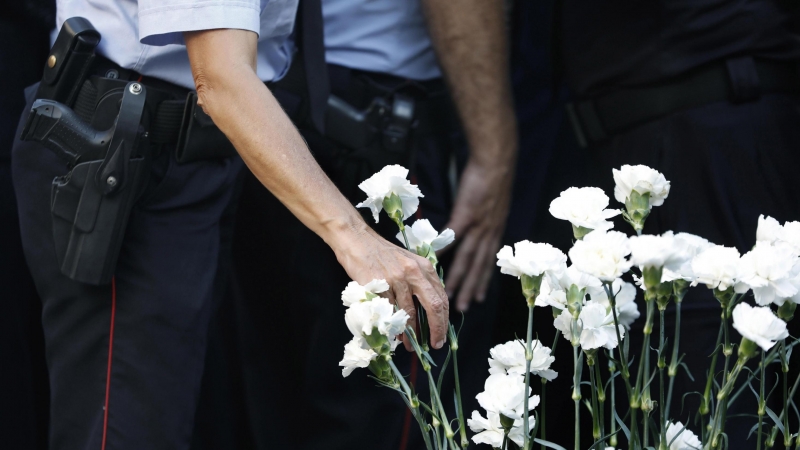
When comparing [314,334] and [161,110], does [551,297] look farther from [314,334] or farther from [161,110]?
[314,334]

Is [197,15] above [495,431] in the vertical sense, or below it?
above

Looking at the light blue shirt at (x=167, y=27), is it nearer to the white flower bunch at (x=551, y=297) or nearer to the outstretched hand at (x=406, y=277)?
the outstretched hand at (x=406, y=277)

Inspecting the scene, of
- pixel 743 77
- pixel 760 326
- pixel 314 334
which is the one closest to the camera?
pixel 760 326

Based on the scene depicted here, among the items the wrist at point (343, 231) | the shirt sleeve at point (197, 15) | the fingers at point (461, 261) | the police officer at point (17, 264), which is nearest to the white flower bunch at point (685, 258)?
the wrist at point (343, 231)

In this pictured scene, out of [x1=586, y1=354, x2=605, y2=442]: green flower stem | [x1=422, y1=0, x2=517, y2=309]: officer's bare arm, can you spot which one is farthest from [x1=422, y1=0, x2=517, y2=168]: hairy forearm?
[x1=586, y1=354, x2=605, y2=442]: green flower stem

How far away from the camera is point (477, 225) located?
1.57 meters

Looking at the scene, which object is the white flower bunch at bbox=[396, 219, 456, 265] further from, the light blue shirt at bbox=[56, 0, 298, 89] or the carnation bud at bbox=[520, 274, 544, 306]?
the light blue shirt at bbox=[56, 0, 298, 89]

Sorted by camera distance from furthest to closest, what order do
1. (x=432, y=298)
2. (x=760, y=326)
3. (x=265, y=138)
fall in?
(x=265, y=138)
(x=432, y=298)
(x=760, y=326)

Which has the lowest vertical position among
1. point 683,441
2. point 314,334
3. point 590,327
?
point 314,334

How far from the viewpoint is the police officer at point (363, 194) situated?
153 cm

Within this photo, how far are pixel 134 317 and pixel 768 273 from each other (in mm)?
917

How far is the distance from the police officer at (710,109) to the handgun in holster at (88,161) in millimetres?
781

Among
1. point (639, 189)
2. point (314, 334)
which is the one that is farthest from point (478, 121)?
point (639, 189)

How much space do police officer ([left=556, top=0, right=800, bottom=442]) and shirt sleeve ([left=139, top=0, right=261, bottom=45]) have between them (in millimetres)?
667
